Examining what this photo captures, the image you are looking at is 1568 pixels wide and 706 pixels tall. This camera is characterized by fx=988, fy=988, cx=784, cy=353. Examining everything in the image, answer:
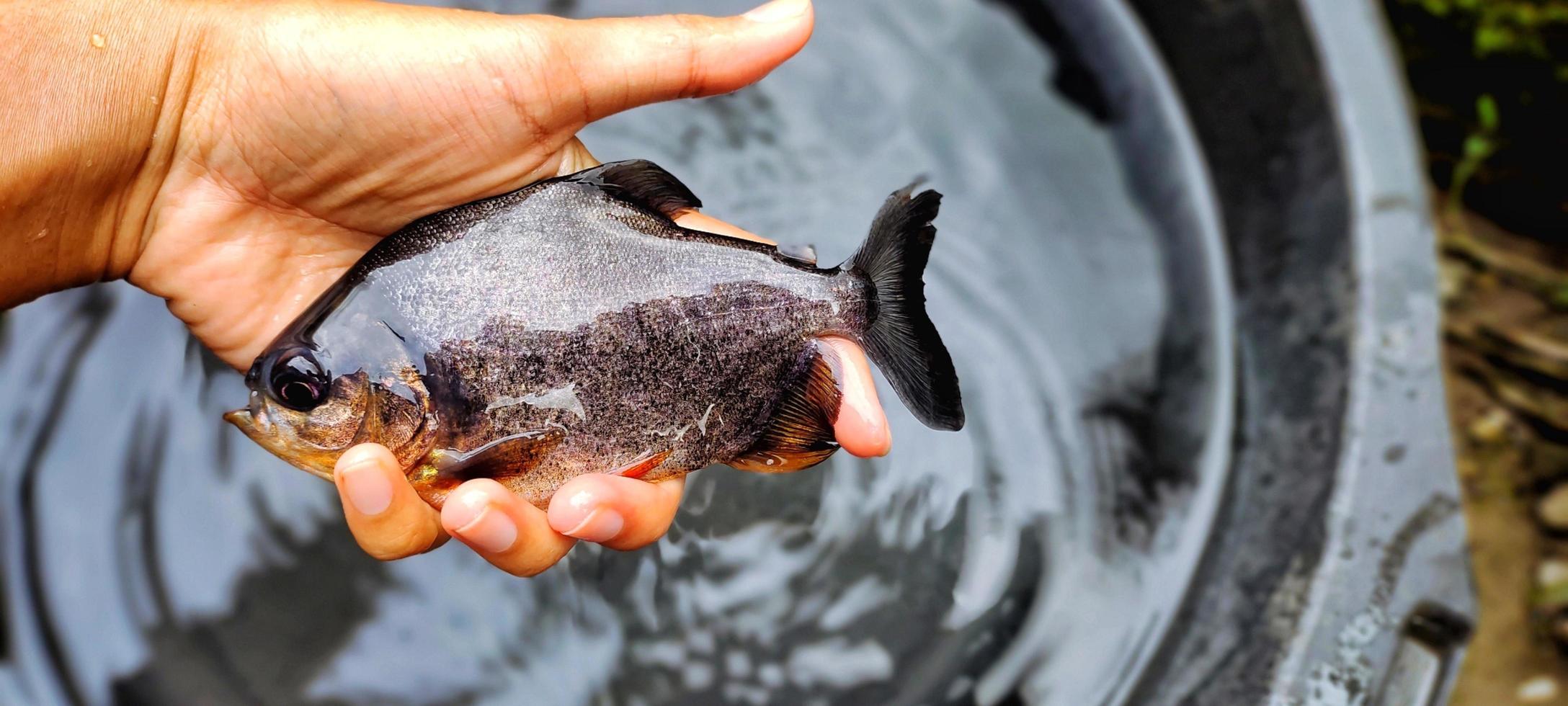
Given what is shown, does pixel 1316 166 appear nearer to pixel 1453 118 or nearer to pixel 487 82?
pixel 1453 118

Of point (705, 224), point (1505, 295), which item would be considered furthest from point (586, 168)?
point (1505, 295)

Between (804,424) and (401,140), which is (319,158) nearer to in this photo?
(401,140)

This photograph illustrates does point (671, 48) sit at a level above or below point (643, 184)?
above

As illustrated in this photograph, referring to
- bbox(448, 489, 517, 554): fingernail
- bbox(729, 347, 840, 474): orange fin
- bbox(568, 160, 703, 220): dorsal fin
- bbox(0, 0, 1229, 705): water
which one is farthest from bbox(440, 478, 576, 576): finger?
bbox(0, 0, 1229, 705): water

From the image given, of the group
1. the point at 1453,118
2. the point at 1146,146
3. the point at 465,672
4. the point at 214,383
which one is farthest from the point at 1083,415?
the point at 214,383

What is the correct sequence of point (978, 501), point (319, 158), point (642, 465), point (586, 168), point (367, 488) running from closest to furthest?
point (367, 488), point (642, 465), point (319, 158), point (586, 168), point (978, 501)

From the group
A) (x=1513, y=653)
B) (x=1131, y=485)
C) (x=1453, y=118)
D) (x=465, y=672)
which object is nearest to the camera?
(x=465, y=672)

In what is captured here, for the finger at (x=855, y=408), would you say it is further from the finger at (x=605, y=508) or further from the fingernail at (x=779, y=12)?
the fingernail at (x=779, y=12)
